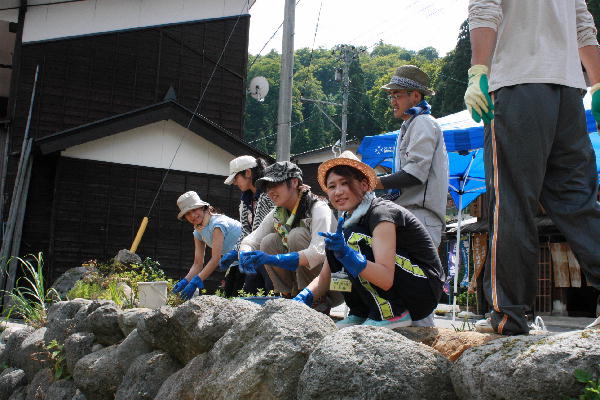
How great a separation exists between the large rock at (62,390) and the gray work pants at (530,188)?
11.6 ft

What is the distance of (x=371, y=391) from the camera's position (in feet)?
7.04

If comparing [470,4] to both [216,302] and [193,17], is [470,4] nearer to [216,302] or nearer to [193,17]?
[216,302]

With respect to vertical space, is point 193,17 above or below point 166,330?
above

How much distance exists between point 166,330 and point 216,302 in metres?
0.39

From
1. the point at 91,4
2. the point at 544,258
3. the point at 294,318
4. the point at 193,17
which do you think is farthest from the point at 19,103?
the point at 294,318

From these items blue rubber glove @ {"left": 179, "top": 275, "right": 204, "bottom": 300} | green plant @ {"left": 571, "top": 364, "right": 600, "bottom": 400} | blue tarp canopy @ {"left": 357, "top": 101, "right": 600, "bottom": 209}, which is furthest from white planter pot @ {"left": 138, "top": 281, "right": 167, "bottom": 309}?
green plant @ {"left": 571, "top": 364, "right": 600, "bottom": 400}

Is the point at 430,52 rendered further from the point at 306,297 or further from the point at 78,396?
the point at 306,297

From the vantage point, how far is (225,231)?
6.10 m

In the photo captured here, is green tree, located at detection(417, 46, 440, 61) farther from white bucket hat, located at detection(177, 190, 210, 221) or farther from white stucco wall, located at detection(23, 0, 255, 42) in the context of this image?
white bucket hat, located at detection(177, 190, 210, 221)

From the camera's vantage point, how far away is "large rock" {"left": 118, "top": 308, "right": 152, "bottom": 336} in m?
4.43

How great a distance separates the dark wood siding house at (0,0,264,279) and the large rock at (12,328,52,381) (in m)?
5.56

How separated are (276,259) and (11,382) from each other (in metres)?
3.49

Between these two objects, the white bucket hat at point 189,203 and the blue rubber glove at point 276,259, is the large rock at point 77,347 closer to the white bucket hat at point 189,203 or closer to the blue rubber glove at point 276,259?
the white bucket hat at point 189,203

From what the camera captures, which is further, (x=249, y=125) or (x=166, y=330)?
(x=249, y=125)
